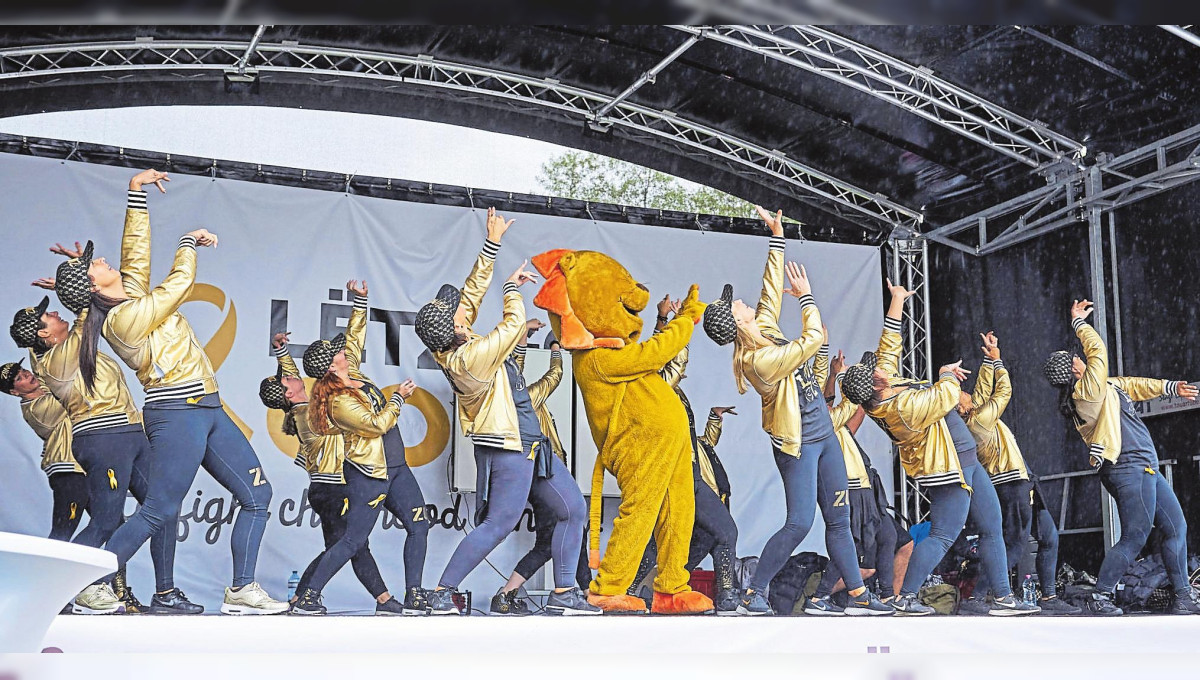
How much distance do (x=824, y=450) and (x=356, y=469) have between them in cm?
264

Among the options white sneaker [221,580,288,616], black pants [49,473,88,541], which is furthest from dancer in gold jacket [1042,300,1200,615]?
black pants [49,473,88,541]

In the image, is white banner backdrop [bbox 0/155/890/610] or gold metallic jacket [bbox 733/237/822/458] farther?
white banner backdrop [bbox 0/155/890/610]

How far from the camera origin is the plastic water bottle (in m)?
7.06

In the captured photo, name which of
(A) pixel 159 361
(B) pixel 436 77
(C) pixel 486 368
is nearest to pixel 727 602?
(C) pixel 486 368

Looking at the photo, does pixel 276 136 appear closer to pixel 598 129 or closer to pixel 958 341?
pixel 598 129

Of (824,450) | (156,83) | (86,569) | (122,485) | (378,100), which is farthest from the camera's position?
(378,100)

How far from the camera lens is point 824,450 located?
630cm

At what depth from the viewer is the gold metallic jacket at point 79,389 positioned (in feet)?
18.1

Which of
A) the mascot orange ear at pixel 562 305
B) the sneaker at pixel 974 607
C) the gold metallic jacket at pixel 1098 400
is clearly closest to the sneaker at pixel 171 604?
the mascot orange ear at pixel 562 305

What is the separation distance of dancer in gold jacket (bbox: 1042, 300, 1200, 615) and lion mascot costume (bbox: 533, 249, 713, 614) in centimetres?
271

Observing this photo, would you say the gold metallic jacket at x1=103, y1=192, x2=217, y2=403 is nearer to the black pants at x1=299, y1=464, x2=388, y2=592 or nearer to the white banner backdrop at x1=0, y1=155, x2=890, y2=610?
the black pants at x1=299, y1=464, x2=388, y2=592

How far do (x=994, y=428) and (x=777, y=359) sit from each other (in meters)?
2.12

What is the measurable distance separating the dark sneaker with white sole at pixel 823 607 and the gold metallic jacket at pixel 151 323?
11.6 feet
